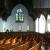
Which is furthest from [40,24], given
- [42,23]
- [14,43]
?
[14,43]

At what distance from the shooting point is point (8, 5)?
23.7 meters

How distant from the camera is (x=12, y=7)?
79.0ft

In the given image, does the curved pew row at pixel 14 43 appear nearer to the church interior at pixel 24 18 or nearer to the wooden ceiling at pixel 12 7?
the wooden ceiling at pixel 12 7

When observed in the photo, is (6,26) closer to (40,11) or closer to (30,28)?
(30,28)

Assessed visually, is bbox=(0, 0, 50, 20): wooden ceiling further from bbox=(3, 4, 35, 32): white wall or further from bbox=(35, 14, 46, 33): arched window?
bbox=(35, 14, 46, 33): arched window

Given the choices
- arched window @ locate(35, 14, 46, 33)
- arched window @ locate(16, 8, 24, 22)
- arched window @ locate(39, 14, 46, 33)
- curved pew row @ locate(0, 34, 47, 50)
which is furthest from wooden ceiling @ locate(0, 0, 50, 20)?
curved pew row @ locate(0, 34, 47, 50)

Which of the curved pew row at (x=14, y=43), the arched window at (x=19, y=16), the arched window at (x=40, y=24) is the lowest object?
Answer: the curved pew row at (x=14, y=43)

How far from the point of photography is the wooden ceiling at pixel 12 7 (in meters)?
23.1

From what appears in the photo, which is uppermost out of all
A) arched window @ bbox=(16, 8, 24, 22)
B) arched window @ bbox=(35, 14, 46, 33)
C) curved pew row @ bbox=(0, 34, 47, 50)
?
arched window @ bbox=(16, 8, 24, 22)

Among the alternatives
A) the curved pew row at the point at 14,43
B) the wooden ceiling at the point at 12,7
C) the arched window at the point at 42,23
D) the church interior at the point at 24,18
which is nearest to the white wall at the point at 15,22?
the church interior at the point at 24,18

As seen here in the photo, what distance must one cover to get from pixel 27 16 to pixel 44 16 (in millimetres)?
2136

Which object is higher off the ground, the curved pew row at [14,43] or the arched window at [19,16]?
the arched window at [19,16]

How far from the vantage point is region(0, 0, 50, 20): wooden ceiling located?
75.8 ft

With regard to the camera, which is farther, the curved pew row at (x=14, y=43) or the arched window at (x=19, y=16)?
the arched window at (x=19, y=16)
